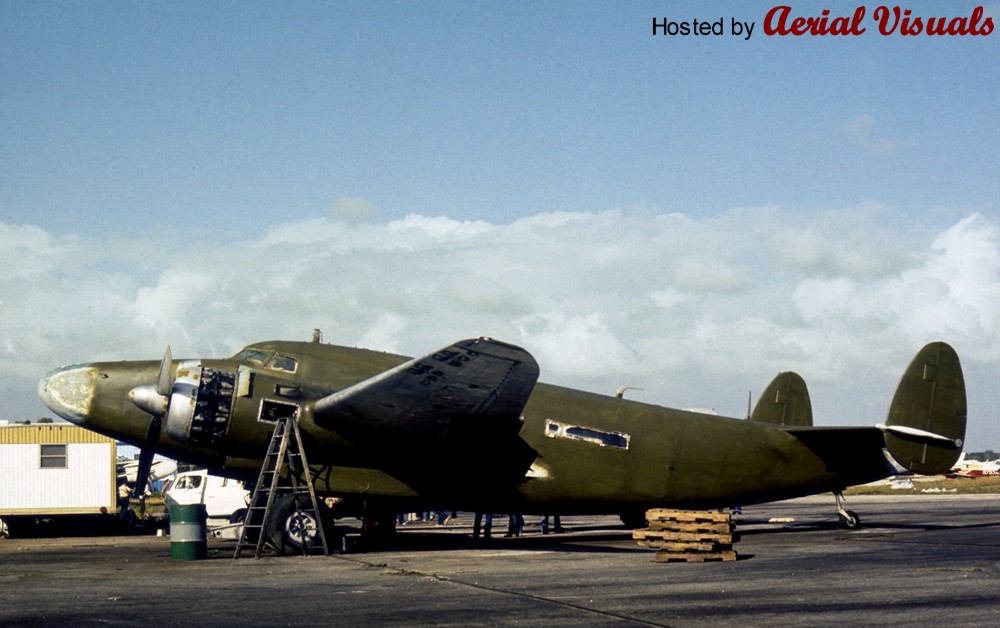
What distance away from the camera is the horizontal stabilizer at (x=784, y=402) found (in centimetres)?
3262

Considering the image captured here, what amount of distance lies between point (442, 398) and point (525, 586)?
252 inches

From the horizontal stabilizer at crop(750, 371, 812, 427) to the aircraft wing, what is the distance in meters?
12.0

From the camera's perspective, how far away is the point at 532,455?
23.8m

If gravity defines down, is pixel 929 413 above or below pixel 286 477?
above

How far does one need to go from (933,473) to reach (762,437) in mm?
4300

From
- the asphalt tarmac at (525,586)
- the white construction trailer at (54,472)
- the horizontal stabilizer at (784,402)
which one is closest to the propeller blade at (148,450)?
the asphalt tarmac at (525,586)

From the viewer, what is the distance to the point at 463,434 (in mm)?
22984

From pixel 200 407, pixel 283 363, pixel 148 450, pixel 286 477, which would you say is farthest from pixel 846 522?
pixel 148 450

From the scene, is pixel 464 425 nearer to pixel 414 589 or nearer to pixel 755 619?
pixel 414 589

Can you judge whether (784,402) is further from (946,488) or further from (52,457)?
(946,488)

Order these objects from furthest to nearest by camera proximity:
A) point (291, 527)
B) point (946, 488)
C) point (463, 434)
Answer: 1. point (946, 488)
2. point (463, 434)
3. point (291, 527)

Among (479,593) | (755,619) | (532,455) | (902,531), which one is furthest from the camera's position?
(902,531)

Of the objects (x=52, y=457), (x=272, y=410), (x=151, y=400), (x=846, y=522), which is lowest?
(x=846, y=522)

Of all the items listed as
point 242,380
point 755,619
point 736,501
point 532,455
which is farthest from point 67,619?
point 736,501
